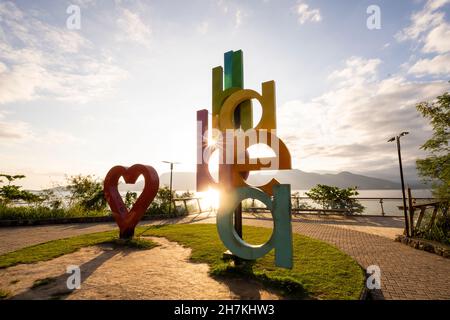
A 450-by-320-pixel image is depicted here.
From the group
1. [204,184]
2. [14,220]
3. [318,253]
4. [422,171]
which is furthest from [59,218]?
[422,171]

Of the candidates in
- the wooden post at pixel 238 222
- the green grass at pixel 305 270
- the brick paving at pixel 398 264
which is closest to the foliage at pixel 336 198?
the brick paving at pixel 398 264

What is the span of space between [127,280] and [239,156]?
3835mm

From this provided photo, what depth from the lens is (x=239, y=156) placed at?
6266 mm

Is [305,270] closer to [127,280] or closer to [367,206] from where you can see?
[127,280]

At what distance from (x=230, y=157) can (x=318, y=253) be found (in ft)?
13.6

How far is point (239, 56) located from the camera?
22.6ft

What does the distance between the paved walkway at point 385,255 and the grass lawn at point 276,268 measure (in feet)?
2.04

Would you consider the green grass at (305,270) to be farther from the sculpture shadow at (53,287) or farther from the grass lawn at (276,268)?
the sculpture shadow at (53,287)

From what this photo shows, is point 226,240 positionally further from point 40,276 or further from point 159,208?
point 159,208

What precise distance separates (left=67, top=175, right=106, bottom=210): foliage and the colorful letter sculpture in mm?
14380

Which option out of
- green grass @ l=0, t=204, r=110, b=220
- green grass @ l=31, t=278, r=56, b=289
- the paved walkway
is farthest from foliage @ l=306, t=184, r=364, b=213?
green grass @ l=31, t=278, r=56, b=289

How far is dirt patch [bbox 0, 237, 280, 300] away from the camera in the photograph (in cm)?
475

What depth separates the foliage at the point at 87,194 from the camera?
18172 mm
